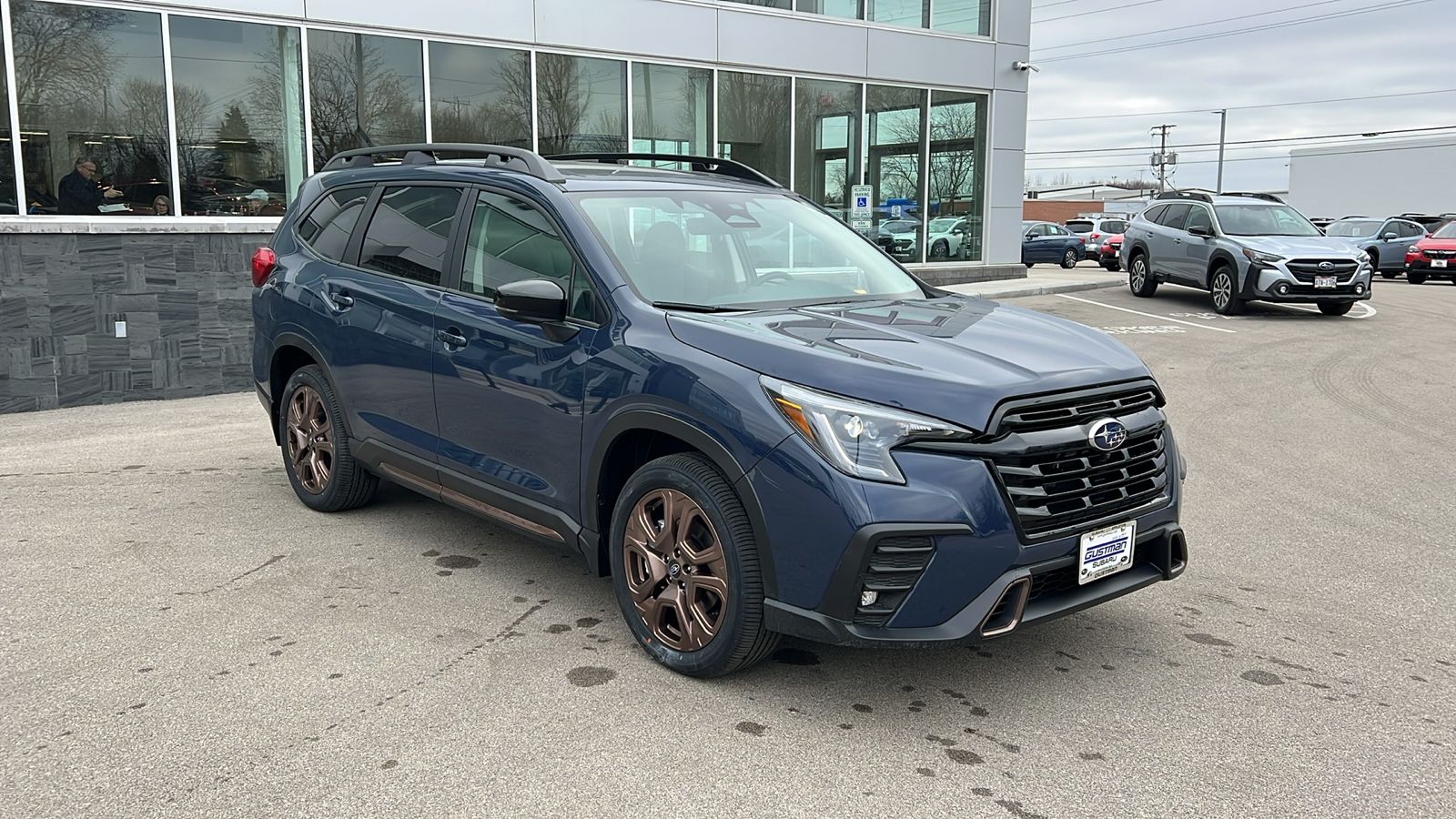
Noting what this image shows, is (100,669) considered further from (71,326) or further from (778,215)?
(71,326)

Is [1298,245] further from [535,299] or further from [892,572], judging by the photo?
[892,572]

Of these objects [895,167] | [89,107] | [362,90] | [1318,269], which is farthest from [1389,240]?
[89,107]

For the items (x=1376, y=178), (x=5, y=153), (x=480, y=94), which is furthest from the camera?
(x=1376, y=178)

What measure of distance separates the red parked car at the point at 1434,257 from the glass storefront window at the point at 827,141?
14.9m

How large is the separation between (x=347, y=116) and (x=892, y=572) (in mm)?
12247

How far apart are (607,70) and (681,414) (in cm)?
1343

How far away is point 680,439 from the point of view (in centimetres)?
384

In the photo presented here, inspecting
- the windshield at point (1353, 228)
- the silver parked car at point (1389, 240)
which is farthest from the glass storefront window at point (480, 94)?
the windshield at point (1353, 228)

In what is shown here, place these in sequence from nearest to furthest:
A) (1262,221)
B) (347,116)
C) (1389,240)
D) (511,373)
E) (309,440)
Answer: (511,373)
(309,440)
(347,116)
(1262,221)
(1389,240)

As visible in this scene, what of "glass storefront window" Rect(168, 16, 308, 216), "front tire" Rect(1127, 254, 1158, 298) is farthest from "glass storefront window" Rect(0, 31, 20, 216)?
"front tire" Rect(1127, 254, 1158, 298)

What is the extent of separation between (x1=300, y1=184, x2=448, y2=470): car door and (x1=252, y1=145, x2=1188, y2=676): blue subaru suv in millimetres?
16

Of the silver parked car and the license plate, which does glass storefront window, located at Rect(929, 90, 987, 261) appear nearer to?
the silver parked car

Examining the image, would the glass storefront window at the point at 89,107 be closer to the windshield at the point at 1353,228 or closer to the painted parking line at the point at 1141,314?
the painted parking line at the point at 1141,314

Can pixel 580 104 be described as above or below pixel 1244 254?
above
